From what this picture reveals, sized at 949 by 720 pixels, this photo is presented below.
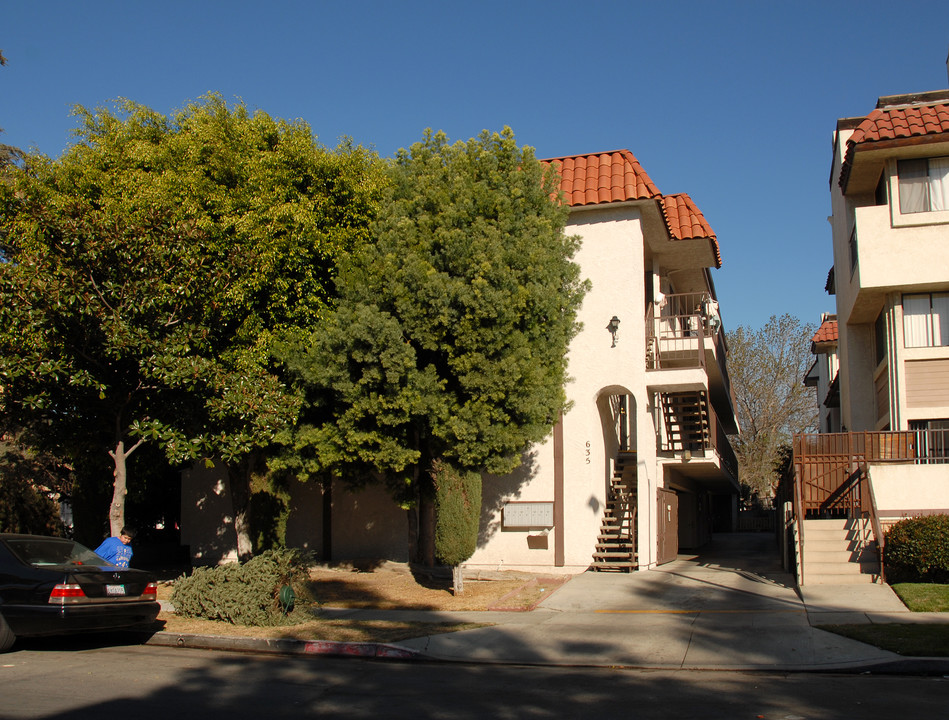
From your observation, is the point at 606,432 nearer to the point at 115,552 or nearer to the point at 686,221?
the point at 686,221

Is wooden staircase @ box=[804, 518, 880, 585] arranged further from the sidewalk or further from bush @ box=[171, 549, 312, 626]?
bush @ box=[171, 549, 312, 626]

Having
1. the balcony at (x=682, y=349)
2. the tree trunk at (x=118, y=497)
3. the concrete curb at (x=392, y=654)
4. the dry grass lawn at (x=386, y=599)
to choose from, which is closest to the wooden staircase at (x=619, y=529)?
the dry grass lawn at (x=386, y=599)

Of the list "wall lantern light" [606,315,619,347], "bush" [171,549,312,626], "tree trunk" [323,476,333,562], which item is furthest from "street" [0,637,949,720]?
"tree trunk" [323,476,333,562]

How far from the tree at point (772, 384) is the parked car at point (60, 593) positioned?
40119mm

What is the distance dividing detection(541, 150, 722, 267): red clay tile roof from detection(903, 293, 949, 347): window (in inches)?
199

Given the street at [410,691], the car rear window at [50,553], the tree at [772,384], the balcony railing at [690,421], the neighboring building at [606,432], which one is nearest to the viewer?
the street at [410,691]

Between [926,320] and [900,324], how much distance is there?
517mm

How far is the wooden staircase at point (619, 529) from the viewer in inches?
697

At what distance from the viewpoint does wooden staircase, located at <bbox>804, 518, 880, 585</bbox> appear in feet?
46.4

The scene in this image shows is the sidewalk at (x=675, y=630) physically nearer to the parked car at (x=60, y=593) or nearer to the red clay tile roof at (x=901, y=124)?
the parked car at (x=60, y=593)

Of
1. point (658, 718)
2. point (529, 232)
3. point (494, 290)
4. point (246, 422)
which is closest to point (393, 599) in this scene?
point (246, 422)

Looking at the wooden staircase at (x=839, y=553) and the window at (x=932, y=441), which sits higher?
the window at (x=932, y=441)

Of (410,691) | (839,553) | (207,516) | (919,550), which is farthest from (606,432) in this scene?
(410,691)

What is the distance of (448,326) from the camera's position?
1488cm
